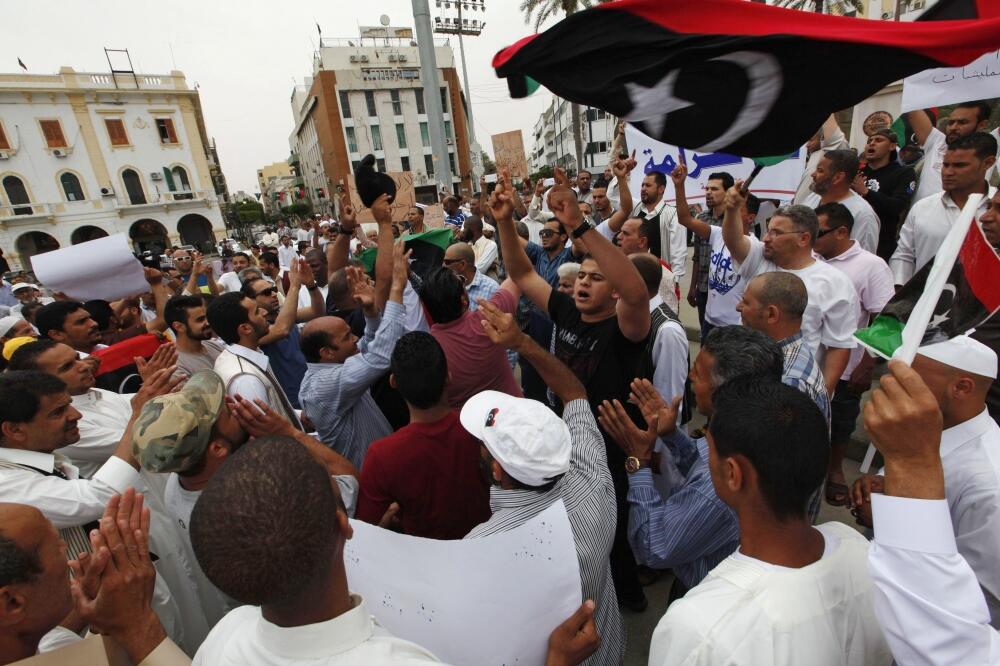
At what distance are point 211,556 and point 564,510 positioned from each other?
0.89 metres

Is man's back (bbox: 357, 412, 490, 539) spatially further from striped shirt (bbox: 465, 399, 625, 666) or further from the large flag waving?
the large flag waving

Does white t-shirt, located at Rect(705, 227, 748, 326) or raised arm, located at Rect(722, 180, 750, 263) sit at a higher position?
raised arm, located at Rect(722, 180, 750, 263)

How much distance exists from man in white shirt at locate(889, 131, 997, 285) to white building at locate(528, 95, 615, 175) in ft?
109

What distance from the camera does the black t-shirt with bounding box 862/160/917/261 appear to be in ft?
15.3

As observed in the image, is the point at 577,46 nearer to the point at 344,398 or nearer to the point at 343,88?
the point at 344,398

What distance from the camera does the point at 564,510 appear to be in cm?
141

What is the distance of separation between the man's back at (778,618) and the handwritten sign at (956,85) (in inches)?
136

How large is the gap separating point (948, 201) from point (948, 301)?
3.28 m

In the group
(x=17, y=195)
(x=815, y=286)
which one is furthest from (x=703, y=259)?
(x=17, y=195)

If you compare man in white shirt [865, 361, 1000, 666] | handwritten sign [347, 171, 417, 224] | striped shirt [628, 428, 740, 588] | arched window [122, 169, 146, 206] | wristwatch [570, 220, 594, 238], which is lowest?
striped shirt [628, 428, 740, 588]

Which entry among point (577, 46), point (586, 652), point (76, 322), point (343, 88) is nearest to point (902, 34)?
point (577, 46)

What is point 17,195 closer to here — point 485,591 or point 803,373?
point 485,591

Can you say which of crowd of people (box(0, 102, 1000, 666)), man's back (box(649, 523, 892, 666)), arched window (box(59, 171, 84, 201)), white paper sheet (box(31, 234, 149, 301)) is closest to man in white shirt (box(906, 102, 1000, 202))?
crowd of people (box(0, 102, 1000, 666))

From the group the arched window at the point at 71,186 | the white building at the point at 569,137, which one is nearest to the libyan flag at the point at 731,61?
the white building at the point at 569,137
